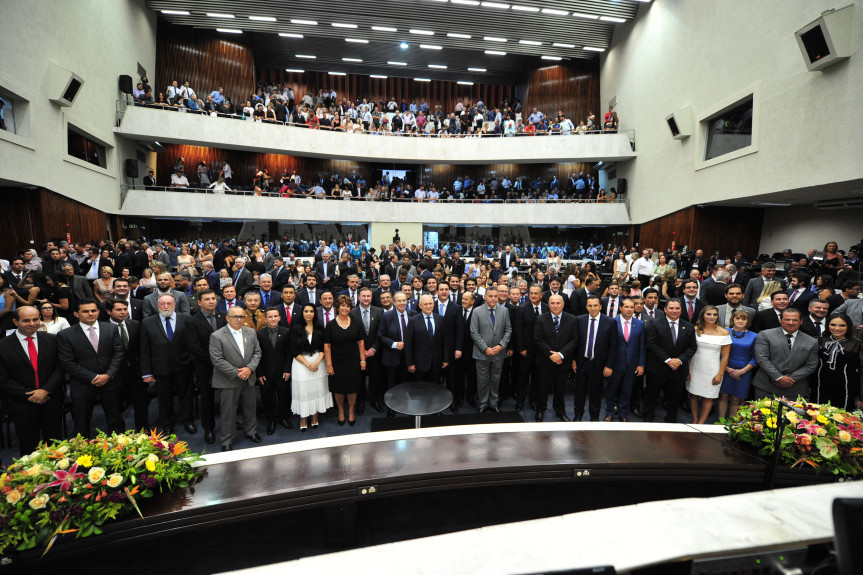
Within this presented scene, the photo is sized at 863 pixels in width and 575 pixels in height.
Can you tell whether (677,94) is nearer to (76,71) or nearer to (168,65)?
(76,71)

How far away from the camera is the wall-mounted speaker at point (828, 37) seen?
724 centimetres

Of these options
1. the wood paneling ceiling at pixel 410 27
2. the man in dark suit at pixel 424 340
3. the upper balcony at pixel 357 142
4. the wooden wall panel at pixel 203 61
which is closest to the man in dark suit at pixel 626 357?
the man in dark suit at pixel 424 340

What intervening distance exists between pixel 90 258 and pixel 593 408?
10.2 metres

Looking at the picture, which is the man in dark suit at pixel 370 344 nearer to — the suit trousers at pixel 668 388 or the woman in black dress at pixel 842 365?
the suit trousers at pixel 668 388

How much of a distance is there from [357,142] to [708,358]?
53.8 ft

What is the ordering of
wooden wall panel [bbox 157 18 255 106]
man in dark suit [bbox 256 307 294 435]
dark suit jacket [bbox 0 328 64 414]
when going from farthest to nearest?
wooden wall panel [bbox 157 18 255 106]
man in dark suit [bbox 256 307 294 435]
dark suit jacket [bbox 0 328 64 414]

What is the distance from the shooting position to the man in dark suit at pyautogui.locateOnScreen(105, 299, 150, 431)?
425 centimetres

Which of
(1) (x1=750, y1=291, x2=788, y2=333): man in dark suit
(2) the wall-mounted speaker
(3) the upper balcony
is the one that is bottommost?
(1) (x1=750, y1=291, x2=788, y2=333): man in dark suit

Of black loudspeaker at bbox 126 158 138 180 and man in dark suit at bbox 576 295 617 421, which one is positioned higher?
black loudspeaker at bbox 126 158 138 180

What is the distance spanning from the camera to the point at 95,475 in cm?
201

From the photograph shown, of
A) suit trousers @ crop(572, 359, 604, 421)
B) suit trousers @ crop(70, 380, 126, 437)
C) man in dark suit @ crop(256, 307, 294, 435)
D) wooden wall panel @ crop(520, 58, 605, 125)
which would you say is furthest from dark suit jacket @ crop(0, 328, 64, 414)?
wooden wall panel @ crop(520, 58, 605, 125)

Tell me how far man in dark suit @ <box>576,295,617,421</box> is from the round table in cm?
184

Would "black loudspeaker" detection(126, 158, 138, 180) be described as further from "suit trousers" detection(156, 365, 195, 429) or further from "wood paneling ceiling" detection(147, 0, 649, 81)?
"suit trousers" detection(156, 365, 195, 429)

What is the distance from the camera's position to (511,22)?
1569 cm
